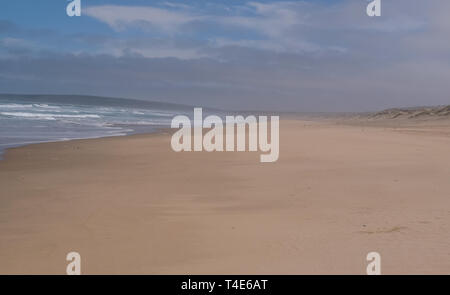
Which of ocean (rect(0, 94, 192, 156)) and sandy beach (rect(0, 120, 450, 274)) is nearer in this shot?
sandy beach (rect(0, 120, 450, 274))

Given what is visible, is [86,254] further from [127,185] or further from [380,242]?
[127,185]

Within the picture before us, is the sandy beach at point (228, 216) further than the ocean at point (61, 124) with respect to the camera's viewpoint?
No

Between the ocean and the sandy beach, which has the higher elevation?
the ocean

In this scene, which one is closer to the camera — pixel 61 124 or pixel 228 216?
pixel 228 216

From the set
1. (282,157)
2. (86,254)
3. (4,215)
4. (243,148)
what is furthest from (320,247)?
(243,148)

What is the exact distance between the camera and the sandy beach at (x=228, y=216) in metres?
3.87

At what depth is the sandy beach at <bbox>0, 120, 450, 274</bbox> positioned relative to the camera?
3867 mm

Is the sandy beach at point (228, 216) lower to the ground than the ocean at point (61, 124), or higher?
lower

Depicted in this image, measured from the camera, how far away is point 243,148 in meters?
13.4

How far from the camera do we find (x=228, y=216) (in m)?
5.43

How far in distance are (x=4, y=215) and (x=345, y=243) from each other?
4238 millimetres

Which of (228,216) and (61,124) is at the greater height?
(61,124)
